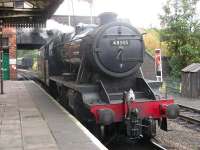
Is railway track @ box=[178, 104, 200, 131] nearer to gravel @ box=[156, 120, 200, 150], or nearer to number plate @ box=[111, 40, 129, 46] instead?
gravel @ box=[156, 120, 200, 150]

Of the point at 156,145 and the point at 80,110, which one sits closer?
the point at 156,145

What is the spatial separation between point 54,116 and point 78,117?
2.31 ft

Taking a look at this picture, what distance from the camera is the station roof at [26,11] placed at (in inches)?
605

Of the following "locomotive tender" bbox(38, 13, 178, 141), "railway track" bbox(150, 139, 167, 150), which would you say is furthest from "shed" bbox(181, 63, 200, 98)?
"railway track" bbox(150, 139, 167, 150)

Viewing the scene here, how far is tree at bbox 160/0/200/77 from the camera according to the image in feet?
91.5

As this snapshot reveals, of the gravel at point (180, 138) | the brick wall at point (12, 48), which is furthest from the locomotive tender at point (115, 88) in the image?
the brick wall at point (12, 48)

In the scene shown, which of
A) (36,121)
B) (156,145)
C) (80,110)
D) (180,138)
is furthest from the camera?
(180,138)

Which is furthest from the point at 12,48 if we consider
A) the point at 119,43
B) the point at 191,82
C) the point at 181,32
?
the point at 119,43

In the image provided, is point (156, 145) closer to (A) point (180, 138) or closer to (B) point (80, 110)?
(A) point (180, 138)

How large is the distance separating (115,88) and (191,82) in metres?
9.33

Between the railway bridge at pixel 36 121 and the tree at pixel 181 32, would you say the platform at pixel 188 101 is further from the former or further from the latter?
the tree at pixel 181 32

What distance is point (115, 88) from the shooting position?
35.1ft

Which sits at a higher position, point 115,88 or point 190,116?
point 115,88

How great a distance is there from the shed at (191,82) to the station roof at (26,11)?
6714 millimetres
